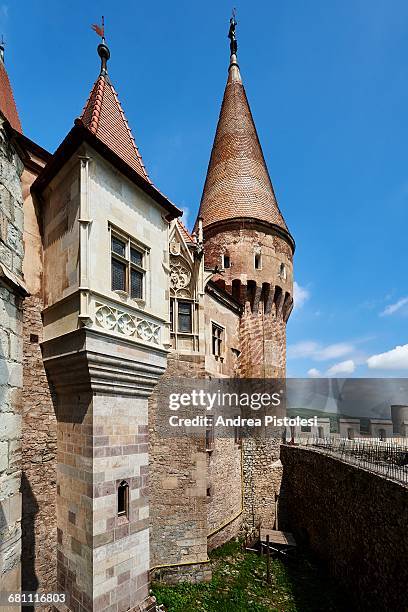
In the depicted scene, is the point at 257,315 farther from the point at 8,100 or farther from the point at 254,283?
the point at 8,100

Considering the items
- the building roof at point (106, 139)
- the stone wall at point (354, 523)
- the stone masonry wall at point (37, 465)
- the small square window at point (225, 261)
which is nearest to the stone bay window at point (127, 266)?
the building roof at point (106, 139)

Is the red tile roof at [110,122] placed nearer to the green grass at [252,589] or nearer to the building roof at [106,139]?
the building roof at [106,139]

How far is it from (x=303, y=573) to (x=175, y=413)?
8.31 meters

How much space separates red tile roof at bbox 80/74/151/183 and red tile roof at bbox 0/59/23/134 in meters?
1.63

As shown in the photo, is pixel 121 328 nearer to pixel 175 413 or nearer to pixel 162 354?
pixel 162 354

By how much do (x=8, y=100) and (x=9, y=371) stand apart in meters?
7.95

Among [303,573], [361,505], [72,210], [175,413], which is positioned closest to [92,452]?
[72,210]

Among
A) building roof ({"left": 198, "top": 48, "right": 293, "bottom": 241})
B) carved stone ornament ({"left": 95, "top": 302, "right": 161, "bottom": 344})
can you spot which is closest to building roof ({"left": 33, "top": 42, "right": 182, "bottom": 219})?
carved stone ornament ({"left": 95, "top": 302, "right": 161, "bottom": 344})

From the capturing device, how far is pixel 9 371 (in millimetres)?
3199

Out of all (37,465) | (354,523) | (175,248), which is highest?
(175,248)

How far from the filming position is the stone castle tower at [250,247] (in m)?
18.0

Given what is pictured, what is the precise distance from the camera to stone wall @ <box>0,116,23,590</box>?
308 centimetres

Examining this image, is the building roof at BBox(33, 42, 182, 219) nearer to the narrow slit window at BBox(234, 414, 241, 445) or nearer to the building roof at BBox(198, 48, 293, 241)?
the building roof at BBox(198, 48, 293, 241)

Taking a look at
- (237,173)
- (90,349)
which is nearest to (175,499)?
(90,349)
